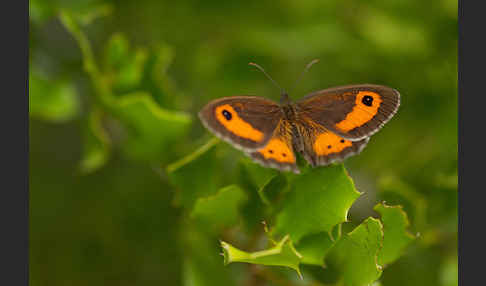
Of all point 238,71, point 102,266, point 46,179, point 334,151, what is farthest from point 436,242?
point 46,179

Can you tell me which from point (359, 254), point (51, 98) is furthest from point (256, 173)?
point (51, 98)

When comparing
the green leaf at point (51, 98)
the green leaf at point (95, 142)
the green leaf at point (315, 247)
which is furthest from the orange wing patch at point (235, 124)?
the green leaf at point (51, 98)

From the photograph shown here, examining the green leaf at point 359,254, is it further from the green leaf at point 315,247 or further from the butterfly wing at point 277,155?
the butterfly wing at point 277,155

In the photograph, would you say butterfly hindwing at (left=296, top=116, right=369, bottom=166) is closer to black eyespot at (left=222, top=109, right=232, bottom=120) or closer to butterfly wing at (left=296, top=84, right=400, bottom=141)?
butterfly wing at (left=296, top=84, right=400, bottom=141)

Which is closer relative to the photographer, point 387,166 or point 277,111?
point 277,111

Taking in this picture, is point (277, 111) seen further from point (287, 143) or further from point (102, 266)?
point (102, 266)

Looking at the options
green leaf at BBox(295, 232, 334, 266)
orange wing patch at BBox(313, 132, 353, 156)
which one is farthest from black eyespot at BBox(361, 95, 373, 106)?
green leaf at BBox(295, 232, 334, 266)
